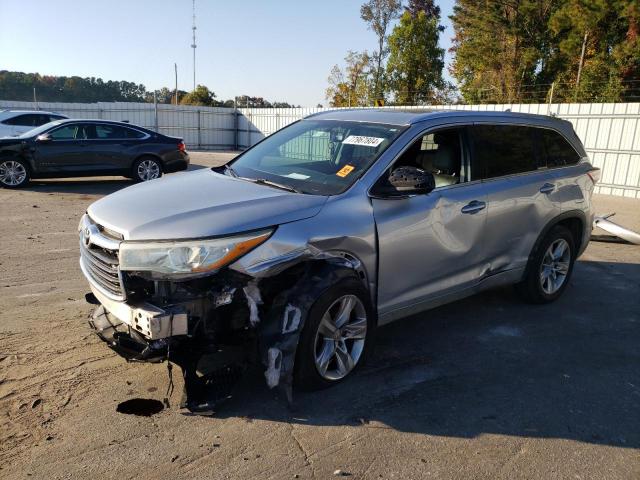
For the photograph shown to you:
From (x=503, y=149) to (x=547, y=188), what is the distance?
669 mm

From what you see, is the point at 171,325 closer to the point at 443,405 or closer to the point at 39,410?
the point at 39,410

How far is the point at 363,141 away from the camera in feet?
14.4

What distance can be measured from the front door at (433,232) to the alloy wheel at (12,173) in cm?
1055

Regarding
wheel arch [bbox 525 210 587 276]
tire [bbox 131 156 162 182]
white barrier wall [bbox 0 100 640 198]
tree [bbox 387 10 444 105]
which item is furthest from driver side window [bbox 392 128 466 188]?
tree [bbox 387 10 444 105]

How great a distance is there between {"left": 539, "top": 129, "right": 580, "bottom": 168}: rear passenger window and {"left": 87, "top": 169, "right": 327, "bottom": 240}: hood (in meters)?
2.96

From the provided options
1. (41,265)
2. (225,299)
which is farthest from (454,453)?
(41,265)

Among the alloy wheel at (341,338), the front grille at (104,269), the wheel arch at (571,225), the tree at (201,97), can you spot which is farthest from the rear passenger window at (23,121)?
the tree at (201,97)

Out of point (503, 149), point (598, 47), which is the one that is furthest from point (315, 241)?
point (598, 47)

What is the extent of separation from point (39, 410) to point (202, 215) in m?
1.56

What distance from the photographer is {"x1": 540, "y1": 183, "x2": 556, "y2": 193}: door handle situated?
534cm

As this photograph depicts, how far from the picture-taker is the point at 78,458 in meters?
3.00

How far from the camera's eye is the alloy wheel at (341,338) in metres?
3.68

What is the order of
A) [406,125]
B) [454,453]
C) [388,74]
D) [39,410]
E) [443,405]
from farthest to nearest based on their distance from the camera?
1. [388,74]
2. [406,125]
3. [443,405]
4. [39,410]
5. [454,453]

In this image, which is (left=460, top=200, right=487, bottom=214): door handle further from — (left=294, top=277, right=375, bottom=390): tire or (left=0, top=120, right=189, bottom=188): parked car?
(left=0, top=120, right=189, bottom=188): parked car
